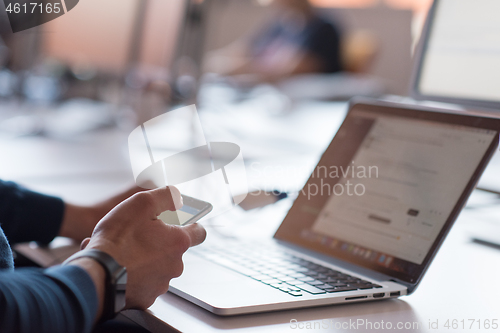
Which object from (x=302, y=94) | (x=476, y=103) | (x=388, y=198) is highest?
(x=302, y=94)

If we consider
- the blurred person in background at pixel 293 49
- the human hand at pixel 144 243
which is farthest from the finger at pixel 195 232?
the blurred person in background at pixel 293 49

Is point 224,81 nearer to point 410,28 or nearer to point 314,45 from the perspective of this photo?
point 314,45

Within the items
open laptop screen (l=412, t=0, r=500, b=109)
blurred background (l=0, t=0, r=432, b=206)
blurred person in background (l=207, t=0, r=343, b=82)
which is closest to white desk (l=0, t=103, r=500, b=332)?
blurred background (l=0, t=0, r=432, b=206)

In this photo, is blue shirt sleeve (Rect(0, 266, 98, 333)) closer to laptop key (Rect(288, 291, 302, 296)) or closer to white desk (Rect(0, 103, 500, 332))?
white desk (Rect(0, 103, 500, 332))

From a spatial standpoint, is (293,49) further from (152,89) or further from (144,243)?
(144,243)

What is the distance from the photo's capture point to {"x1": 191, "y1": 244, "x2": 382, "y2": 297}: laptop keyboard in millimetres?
493

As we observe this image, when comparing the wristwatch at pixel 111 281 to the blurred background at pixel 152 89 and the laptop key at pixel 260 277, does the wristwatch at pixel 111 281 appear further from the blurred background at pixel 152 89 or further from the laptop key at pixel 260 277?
the blurred background at pixel 152 89

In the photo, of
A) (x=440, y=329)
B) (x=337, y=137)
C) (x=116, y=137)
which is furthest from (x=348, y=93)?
(x=440, y=329)

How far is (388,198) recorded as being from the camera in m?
0.61

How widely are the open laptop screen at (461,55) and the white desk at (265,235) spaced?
0.72 ft

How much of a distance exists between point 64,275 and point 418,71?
0.73 metres

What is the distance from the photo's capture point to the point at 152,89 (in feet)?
5.35

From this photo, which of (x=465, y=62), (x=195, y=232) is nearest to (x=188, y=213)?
(x=195, y=232)

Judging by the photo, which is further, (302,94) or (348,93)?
(348,93)
